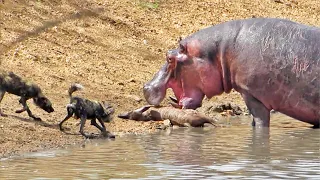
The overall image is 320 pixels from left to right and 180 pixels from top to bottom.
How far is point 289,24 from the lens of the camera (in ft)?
37.1

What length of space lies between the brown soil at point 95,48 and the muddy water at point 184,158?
0.59 m

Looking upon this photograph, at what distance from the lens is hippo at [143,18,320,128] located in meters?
11.0

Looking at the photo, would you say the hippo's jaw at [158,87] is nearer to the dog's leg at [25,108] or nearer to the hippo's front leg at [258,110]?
the hippo's front leg at [258,110]

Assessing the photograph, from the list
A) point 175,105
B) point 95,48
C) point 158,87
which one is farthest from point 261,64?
point 95,48

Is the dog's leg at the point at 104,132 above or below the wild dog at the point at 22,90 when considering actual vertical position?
below

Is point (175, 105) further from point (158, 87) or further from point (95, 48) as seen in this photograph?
point (95, 48)

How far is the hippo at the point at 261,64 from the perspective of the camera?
10953 millimetres

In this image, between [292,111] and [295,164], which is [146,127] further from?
[295,164]

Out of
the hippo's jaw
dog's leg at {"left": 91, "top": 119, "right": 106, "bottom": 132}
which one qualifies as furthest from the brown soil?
the hippo's jaw

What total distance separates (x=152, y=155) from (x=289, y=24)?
3.45 m

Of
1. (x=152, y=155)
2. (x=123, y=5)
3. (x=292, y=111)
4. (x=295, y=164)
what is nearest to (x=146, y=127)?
(x=292, y=111)

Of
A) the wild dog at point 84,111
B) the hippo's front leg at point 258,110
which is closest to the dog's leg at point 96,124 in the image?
the wild dog at point 84,111

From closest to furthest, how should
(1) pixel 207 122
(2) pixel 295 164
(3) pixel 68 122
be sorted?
(2) pixel 295 164 → (3) pixel 68 122 → (1) pixel 207 122

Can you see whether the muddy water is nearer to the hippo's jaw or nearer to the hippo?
the hippo
